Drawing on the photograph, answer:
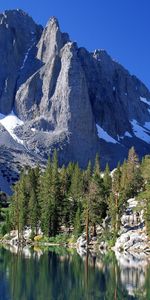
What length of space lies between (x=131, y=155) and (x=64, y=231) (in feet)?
73.7

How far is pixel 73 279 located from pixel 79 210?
44.4m

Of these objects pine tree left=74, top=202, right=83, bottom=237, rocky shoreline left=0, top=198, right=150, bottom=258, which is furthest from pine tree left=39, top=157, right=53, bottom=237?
pine tree left=74, top=202, right=83, bottom=237

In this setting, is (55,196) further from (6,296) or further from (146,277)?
(6,296)

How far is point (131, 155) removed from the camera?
102875 millimetres

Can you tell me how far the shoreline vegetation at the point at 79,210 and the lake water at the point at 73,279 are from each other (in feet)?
58.8

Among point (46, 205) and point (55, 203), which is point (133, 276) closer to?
point (46, 205)

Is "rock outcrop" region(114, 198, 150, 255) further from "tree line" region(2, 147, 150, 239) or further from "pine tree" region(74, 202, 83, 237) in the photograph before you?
"pine tree" region(74, 202, 83, 237)

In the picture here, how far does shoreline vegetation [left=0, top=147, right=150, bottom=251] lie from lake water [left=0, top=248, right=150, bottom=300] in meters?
17.9

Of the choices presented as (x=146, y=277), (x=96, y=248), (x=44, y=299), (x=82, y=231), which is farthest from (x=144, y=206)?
(x=44, y=299)

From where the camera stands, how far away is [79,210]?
285ft

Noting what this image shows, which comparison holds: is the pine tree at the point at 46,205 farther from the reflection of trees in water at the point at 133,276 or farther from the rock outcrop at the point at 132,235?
the reflection of trees in water at the point at 133,276

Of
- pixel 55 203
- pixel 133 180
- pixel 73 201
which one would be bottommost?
pixel 55 203

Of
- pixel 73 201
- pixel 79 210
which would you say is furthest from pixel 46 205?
pixel 73 201

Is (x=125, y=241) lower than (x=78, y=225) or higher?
lower
